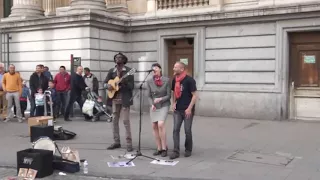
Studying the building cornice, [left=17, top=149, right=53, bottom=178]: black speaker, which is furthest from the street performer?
the building cornice

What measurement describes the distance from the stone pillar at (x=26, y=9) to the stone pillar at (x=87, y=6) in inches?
119

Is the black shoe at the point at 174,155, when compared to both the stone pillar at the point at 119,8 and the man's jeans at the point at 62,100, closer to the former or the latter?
the man's jeans at the point at 62,100

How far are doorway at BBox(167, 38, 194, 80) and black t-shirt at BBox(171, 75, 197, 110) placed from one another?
7417 millimetres

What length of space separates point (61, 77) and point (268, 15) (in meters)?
7.28

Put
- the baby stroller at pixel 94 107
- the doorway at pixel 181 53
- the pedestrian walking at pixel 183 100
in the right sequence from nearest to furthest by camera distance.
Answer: the pedestrian walking at pixel 183 100 → the baby stroller at pixel 94 107 → the doorway at pixel 181 53

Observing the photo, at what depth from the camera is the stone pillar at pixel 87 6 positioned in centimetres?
1523

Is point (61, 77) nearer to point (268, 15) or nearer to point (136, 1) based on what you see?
point (136, 1)

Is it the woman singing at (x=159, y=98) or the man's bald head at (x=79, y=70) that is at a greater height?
the man's bald head at (x=79, y=70)

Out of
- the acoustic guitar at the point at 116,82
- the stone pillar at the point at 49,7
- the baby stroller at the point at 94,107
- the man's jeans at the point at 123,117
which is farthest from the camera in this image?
the stone pillar at the point at 49,7

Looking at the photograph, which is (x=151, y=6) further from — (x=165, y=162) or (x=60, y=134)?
(x=165, y=162)

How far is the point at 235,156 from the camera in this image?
8.30 meters

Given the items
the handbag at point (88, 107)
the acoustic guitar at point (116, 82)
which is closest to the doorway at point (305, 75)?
the handbag at point (88, 107)

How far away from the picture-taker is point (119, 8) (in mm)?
16734

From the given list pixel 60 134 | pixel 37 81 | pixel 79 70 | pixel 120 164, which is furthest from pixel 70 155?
pixel 79 70
